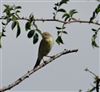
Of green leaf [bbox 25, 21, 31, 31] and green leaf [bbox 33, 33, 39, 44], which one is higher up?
green leaf [bbox 25, 21, 31, 31]

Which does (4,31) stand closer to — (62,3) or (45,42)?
(62,3)

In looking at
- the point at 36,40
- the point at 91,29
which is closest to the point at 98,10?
the point at 91,29

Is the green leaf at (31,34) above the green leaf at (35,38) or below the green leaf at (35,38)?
above

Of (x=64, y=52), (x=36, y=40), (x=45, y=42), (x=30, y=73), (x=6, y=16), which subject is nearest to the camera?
(x=30, y=73)

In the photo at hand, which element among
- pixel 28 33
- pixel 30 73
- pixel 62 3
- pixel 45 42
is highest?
pixel 62 3

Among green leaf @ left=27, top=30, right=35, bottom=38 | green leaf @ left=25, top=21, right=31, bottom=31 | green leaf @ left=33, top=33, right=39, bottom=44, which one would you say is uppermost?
green leaf @ left=25, top=21, right=31, bottom=31

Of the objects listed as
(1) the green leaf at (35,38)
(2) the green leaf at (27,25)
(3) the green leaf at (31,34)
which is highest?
(2) the green leaf at (27,25)

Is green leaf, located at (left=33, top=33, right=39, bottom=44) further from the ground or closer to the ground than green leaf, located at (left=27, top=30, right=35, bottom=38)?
closer to the ground

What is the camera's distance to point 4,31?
2924 millimetres

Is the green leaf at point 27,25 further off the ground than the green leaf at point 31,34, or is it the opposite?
the green leaf at point 27,25

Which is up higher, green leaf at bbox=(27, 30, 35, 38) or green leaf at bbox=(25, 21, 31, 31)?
green leaf at bbox=(25, 21, 31, 31)

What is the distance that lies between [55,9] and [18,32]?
0.44 m

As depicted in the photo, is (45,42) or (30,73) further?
(45,42)

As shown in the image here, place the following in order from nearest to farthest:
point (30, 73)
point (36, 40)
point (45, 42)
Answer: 1. point (30, 73)
2. point (36, 40)
3. point (45, 42)
